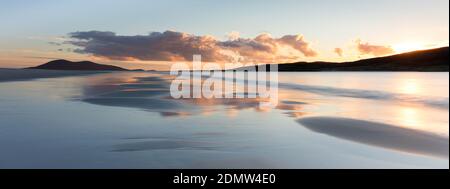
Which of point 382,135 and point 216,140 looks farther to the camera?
point 382,135

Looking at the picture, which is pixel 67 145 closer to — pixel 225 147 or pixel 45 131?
pixel 45 131

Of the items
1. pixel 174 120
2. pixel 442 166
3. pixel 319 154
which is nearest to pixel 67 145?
pixel 174 120

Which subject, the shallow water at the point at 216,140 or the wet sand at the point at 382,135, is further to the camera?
the wet sand at the point at 382,135

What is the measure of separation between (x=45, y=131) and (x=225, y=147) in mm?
5129

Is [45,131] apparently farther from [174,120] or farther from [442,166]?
[442,166]

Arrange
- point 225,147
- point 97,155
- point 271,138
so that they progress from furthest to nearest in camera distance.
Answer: point 271,138 → point 225,147 → point 97,155

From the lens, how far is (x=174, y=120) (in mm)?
12461

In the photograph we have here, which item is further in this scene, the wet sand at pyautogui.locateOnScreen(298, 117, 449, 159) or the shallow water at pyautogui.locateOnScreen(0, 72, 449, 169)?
the wet sand at pyautogui.locateOnScreen(298, 117, 449, 159)

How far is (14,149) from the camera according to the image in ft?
26.1
